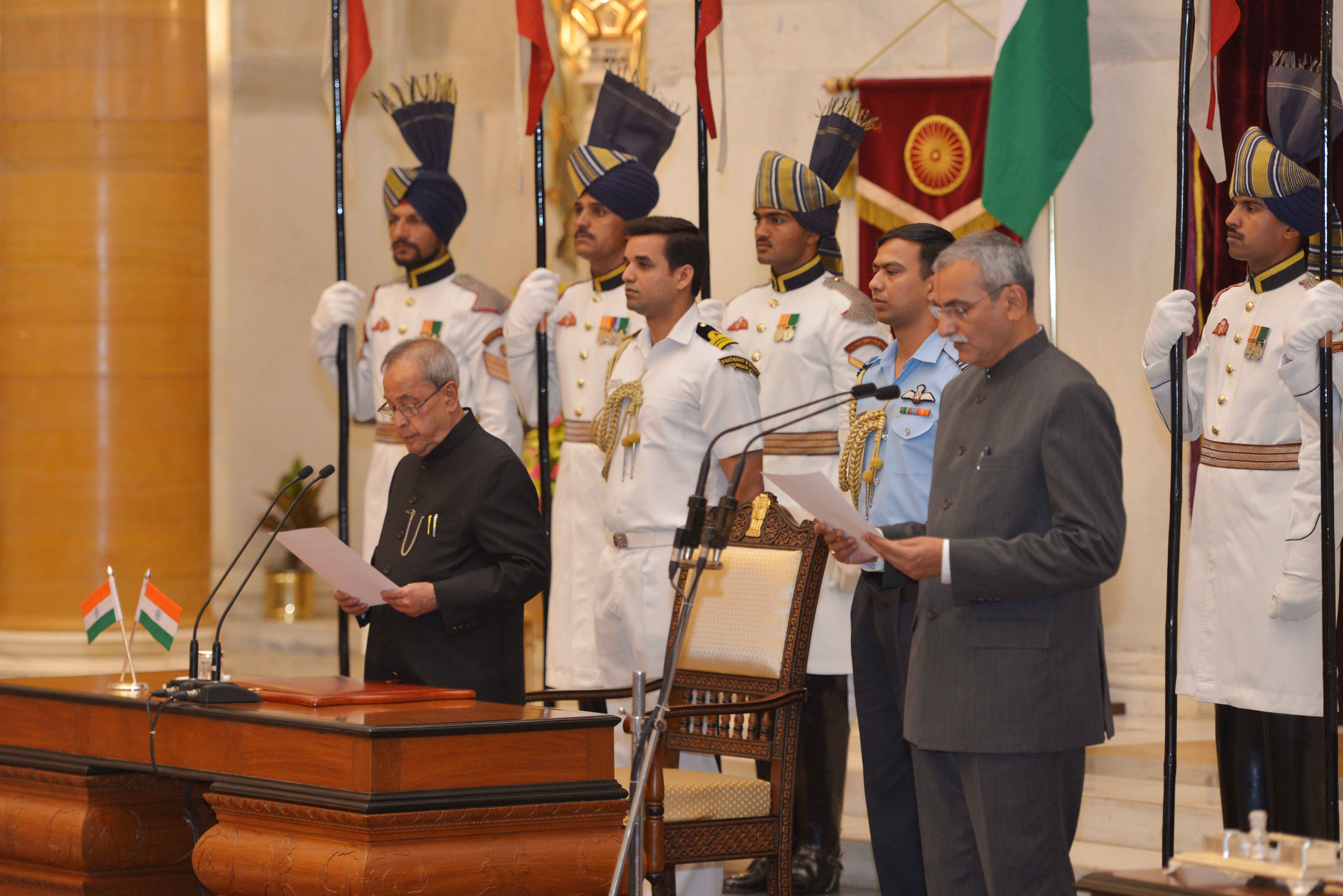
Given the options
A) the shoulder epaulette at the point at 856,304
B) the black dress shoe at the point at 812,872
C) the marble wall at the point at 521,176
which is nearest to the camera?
the black dress shoe at the point at 812,872

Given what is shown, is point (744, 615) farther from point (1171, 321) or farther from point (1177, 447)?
point (1171, 321)

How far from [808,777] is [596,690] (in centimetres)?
87

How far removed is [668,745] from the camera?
4.12 metres

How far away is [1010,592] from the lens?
9.91 ft

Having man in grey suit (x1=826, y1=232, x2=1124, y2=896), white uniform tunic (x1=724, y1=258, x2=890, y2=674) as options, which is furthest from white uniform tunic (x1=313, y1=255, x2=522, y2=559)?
man in grey suit (x1=826, y1=232, x2=1124, y2=896)

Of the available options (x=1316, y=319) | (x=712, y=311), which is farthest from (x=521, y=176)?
(x=1316, y=319)

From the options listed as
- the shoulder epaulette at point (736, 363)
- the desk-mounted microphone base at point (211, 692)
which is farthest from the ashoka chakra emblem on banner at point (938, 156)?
the desk-mounted microphone base at point (211, 692)

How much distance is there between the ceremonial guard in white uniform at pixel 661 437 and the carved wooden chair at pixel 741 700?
0.27 metres

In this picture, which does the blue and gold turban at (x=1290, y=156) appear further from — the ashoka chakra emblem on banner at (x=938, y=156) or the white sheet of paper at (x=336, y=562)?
the ashoka chakra emblem on banner at (x=938, y=156)

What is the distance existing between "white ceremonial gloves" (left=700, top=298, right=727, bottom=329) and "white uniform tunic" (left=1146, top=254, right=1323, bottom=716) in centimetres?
147

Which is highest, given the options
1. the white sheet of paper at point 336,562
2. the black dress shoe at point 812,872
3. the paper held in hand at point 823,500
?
the paper held in hand at point 823,500

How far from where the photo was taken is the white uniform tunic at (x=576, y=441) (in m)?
5.14

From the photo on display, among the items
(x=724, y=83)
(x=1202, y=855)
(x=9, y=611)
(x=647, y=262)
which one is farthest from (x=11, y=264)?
(x=1202, y=855)

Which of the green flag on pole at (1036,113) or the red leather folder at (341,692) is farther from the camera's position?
the green flag on pole at (1036,113)
